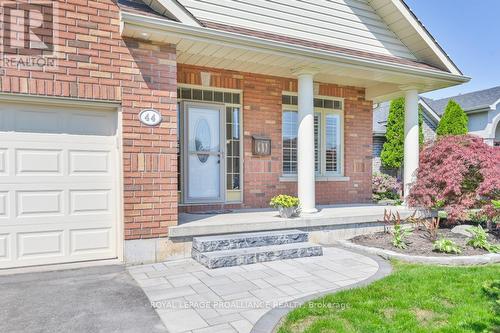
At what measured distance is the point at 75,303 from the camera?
367 cm

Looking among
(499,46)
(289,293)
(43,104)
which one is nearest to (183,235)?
(289,293)

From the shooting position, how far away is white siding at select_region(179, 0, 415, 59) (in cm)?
634

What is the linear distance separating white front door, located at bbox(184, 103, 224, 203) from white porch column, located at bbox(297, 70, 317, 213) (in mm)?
1632

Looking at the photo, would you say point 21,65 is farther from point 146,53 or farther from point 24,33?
point 146,53

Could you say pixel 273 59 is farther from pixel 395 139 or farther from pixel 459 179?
pixel 395 139

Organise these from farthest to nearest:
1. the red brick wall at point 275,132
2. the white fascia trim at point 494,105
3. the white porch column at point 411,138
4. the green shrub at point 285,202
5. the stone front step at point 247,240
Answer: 1. the white fascia trim at point 494,105
2. the white porch column at point 411,138
3. the red brick wall at point 275,132
4. the green shrub at point 285,202
5. the stone front step at point 247,240

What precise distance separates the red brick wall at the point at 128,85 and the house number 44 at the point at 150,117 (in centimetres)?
7

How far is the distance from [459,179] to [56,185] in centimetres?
688

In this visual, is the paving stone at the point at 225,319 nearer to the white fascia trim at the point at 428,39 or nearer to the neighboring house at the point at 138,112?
the neighboring house at the point at 138,112

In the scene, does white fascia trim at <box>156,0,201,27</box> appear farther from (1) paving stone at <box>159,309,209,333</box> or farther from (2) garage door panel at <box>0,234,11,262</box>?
(1) paving stone at <box>159,309,209,333</box>

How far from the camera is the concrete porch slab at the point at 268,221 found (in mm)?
5438

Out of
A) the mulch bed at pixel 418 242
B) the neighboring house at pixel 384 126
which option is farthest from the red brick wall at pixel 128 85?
the neighboring house at pixel 384 126

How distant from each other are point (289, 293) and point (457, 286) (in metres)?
2.01

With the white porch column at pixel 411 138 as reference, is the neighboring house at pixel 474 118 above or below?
above
